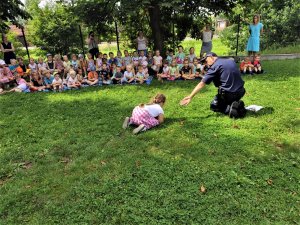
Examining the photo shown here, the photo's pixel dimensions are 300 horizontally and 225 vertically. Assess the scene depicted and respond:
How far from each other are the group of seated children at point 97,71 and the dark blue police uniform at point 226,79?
11.7ft

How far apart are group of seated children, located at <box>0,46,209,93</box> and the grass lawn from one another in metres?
2.35

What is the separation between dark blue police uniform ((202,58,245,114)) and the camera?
6180 mm

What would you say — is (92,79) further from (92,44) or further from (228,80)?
(228,80)

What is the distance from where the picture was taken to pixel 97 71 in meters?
10.5

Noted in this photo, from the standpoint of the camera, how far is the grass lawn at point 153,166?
3.79 meters

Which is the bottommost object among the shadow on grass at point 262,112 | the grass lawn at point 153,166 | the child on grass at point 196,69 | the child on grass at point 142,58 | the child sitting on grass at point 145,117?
the grass lawn at point 153,166

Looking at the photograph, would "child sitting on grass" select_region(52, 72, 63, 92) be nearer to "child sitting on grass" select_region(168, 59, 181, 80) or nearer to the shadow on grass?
"child sitting on grass" select_region(168, 59, 181, 80)

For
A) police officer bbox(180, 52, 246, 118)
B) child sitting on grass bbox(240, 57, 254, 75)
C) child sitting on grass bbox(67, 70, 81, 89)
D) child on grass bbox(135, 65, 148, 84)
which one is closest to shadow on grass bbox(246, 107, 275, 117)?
police officer bbox(180, 52, 246, 118)

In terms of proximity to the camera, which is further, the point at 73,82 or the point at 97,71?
the point at 97,71

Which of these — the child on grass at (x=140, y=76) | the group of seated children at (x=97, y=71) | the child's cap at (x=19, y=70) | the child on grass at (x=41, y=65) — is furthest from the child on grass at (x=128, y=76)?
the child's cap at (x=19, y=70)

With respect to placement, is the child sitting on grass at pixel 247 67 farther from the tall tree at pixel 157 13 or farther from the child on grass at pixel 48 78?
the child on grass at pixel 48 78

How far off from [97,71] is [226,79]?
5477 mm

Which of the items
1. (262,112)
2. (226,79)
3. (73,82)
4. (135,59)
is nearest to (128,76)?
(135,59)

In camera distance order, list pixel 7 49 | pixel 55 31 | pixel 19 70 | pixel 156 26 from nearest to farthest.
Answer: pixel 19 70 → pixel 7 49 → pixel 156 26 → pixel 55 31
